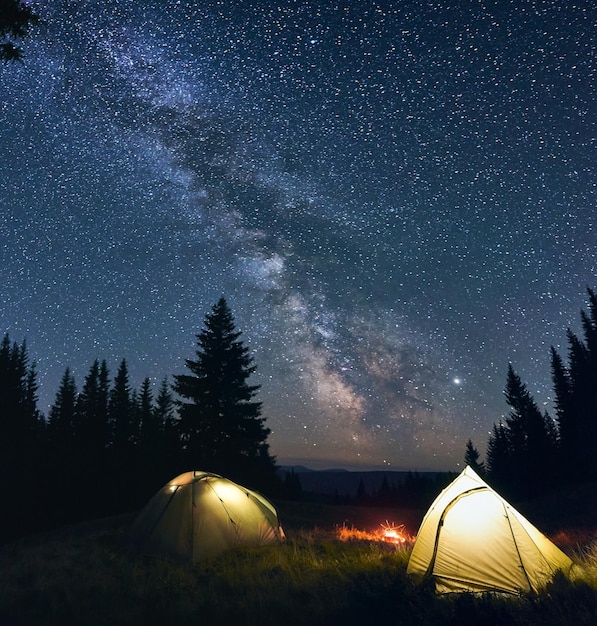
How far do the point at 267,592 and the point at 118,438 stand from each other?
1610 inches

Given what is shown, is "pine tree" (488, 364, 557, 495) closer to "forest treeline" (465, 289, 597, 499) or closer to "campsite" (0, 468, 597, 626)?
"forest treeline" (465, 289, 597, 499)

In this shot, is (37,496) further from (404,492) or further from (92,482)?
(404,492)

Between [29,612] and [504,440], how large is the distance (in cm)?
5719

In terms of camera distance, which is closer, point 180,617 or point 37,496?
point 180,617

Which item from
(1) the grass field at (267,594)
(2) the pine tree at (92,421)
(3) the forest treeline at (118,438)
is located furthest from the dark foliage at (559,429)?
(2) the pine tree at (92,421)

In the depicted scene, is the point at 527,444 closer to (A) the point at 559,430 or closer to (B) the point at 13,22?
(A) the point at 559,430

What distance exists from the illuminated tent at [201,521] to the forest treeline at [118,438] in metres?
12.0

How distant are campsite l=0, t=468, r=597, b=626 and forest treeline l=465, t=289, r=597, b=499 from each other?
36451mm

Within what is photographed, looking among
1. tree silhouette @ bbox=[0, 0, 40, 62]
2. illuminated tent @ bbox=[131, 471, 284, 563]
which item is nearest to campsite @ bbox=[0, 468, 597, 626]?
illuminated tent @ bbox=[131, 471, 284, 563]

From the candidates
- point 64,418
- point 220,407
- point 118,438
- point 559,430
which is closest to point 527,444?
point 559,430

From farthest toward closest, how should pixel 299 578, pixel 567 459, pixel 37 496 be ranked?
pixel 567 459 < pixel 37 496 < pixel 299 578

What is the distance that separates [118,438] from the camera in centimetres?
4303

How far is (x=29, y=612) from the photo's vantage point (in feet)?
22.0

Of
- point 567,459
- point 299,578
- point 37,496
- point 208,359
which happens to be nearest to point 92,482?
point 37,496
